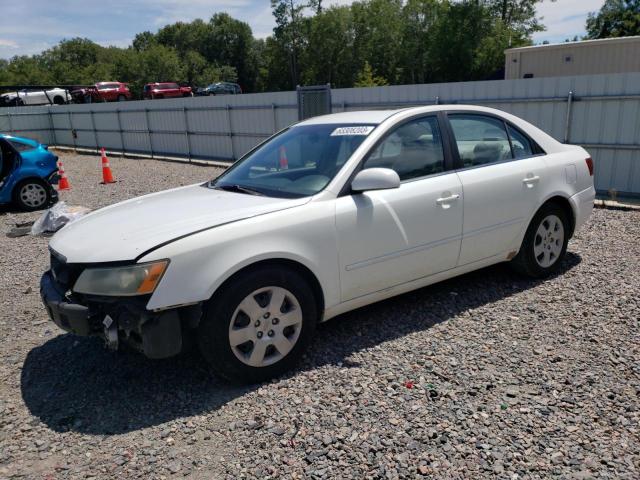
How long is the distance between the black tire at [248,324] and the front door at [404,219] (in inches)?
13.9

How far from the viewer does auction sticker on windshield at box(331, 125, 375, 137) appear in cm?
397

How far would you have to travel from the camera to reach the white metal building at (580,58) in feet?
54.1

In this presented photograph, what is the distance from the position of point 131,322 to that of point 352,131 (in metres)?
2.09

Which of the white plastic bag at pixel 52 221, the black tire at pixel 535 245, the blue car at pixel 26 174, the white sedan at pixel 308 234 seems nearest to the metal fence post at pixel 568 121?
the white sedan at pixel 308 234

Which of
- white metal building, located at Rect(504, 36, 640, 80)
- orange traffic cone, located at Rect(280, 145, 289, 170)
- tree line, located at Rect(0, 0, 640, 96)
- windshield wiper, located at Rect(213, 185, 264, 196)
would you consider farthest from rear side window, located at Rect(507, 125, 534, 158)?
tree line, located at Rect(0, 0, 640, 96)

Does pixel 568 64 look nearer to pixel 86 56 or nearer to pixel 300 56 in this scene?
pixel 300 56

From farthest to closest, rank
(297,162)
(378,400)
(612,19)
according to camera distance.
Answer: (612,19) → (297,162) → (378,400)

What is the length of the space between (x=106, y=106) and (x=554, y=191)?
20147 millimetres

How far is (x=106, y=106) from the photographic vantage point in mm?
21312

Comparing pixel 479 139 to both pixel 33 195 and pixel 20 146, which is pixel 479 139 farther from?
pixel 20 146

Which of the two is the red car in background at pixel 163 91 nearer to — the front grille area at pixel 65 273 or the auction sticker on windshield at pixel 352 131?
the auction sticker on windshield at pixel 352 131

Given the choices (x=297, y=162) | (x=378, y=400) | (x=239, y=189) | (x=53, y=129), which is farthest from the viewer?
(x=53, y=129)

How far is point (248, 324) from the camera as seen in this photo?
10.7 feet

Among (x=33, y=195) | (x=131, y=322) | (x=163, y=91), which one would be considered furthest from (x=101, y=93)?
(x=131, y=322)
